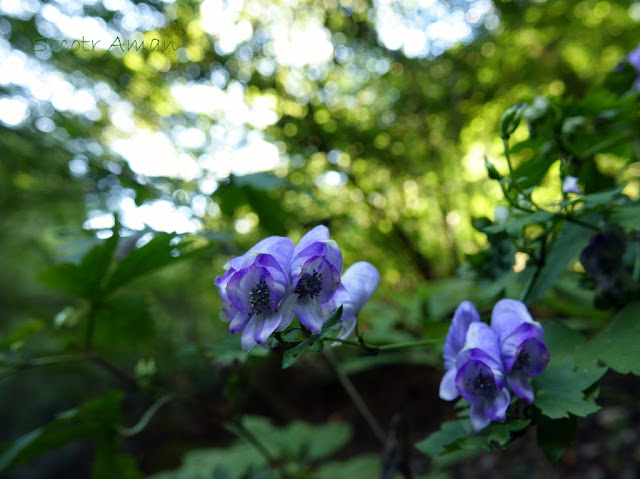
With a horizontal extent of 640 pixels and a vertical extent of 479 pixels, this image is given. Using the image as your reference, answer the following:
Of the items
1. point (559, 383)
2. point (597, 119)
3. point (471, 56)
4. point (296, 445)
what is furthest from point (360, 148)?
point (559, 383)

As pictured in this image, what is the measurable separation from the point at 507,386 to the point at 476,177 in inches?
135

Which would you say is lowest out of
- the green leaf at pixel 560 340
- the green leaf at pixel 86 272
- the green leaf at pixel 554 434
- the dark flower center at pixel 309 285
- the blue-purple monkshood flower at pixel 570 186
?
the green leaf at pixel 554 434

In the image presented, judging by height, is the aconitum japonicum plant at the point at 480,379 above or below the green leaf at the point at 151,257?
below

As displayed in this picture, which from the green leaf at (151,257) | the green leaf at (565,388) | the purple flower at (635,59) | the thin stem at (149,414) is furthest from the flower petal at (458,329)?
the purple flower at (635,59)

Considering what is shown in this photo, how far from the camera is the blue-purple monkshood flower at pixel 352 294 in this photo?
0.49 m

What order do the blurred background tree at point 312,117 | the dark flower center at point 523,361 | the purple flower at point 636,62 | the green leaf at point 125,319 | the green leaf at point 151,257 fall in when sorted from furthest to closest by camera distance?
the blurred background tree at point 312,117 → the green leaf at point 125,319 → the purple flower at point 636,62 → the green leaf at point 151,257 → the dark flower center at point 523,361

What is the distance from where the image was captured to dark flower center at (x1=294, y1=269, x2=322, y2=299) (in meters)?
0.44

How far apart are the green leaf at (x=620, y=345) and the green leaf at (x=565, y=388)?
0.02 meters

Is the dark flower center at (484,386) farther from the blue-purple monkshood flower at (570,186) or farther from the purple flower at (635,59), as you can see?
the purple flower at (635,59)

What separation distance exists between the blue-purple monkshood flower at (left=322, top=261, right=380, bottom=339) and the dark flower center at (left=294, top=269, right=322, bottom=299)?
28 millimetres

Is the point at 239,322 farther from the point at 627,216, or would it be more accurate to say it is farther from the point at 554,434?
the point at 627,216

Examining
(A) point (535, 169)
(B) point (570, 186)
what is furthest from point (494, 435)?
(A) point (535, 169)

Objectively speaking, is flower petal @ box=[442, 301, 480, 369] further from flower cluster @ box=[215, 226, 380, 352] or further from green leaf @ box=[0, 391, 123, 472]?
green leaf @ box=[0, 391, 123, 472]

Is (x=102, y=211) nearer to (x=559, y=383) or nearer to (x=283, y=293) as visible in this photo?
(x=283, y=293)
